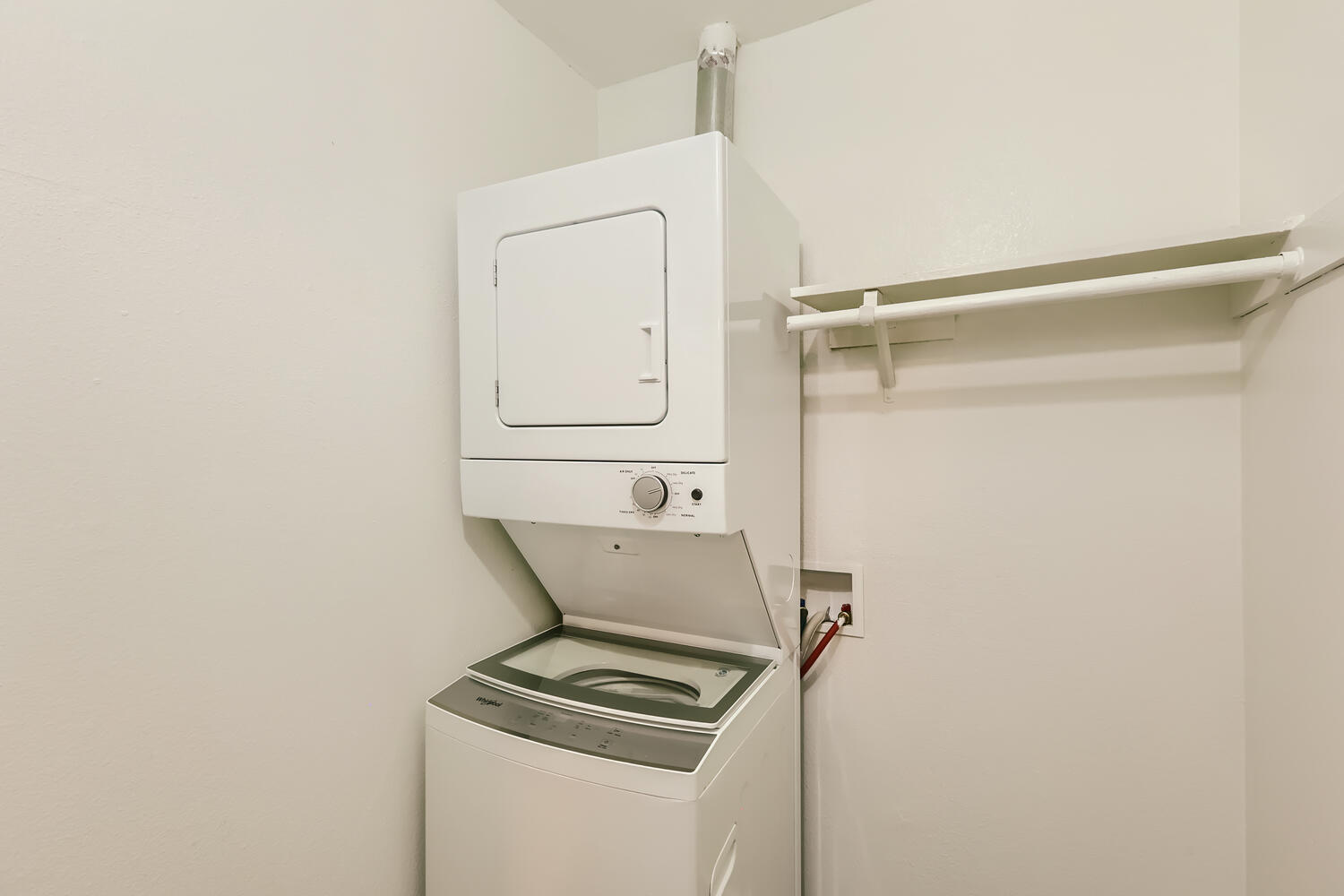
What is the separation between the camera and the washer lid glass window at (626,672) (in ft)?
3.85

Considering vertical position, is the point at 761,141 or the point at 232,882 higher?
the point at 761,141

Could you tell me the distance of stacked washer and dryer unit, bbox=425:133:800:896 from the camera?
1.02 m

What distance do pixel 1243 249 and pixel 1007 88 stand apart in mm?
629

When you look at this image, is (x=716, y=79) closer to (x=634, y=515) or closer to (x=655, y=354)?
(x=655, y=354)

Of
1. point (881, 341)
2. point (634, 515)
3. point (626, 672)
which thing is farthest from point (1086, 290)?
point (626, 672)

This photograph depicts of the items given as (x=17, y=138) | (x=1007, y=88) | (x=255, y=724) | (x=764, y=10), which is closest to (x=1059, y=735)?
(x=1007, y=88)

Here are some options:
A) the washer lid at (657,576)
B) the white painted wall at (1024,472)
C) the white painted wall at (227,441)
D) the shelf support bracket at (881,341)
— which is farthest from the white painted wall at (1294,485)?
the white painted wall at (227,441)

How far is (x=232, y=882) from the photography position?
0.96 meters

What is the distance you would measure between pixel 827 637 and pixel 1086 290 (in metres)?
0.97

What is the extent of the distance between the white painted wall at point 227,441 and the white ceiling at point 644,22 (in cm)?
31

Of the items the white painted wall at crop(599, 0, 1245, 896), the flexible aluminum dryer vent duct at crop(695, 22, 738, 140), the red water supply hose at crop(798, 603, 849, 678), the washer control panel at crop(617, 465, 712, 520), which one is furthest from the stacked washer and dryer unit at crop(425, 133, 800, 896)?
the flexible aluminum dryer vent duct at crop(695, 22, 738, 140)

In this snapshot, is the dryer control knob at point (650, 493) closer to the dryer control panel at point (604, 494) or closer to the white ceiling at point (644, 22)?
the dryer control panel at point (604, 494)

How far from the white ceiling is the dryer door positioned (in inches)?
31.7

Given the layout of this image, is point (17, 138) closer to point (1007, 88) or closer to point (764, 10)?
point (764, 10)
